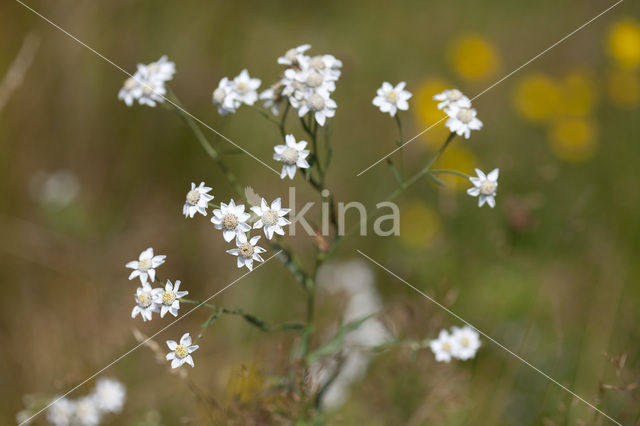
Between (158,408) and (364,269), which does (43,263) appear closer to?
(158,408)

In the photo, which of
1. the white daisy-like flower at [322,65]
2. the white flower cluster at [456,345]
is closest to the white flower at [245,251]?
the white daisy-like flower at [322,65]

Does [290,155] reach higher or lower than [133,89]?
lower

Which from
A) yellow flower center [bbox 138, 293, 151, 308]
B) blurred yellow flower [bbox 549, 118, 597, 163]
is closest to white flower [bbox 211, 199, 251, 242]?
yellow flower center [bbox 138, 293, 151, 308]

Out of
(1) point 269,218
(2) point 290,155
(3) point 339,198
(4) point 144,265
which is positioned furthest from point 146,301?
(3) point 339,198

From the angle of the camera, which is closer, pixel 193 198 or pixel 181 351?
pixel 181 351

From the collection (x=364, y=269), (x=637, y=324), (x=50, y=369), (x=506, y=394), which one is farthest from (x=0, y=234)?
(x=637, y=324)

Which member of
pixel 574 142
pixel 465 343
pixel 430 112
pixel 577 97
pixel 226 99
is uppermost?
pixel 430 112

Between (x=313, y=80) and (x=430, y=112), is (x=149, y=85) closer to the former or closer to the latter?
(x=313, y=80)
